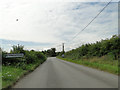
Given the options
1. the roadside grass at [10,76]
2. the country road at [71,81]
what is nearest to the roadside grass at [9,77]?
the roadside grass at [10,76]

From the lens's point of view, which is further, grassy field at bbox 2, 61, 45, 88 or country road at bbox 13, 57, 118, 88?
grassy field at bbox 2, 61, 45, 88

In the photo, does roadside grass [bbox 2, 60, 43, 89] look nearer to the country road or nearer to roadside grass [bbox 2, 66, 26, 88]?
roadside grass [bbox 2, 66, 26, 88]

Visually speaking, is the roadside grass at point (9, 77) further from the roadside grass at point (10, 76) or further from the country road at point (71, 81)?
the country road at point (71, 81)

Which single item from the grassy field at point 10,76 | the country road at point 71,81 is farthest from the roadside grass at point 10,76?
the country road at point 71,81

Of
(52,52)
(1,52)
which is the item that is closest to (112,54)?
(1,52)

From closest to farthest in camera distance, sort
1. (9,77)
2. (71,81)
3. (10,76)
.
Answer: (71,81) < (9,77) < (10,76)

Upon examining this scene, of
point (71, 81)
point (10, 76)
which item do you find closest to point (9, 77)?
point (10, 76)

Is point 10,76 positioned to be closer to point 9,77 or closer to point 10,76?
point 10,76

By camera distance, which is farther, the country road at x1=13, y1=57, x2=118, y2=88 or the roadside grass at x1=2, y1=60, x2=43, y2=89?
the roadside grass at x1=2, y1=60, x2=43, y2=89

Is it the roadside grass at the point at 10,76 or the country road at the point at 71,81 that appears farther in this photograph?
the roadside grass at the point at 10,76

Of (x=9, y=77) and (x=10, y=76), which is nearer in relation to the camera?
(x=9, y=77)

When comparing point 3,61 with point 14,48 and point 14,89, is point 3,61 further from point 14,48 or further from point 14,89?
point 14,89

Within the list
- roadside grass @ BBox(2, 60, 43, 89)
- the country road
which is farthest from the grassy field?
the country road

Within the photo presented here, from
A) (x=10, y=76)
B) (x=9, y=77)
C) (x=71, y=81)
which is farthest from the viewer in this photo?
(x=10, y=76)
